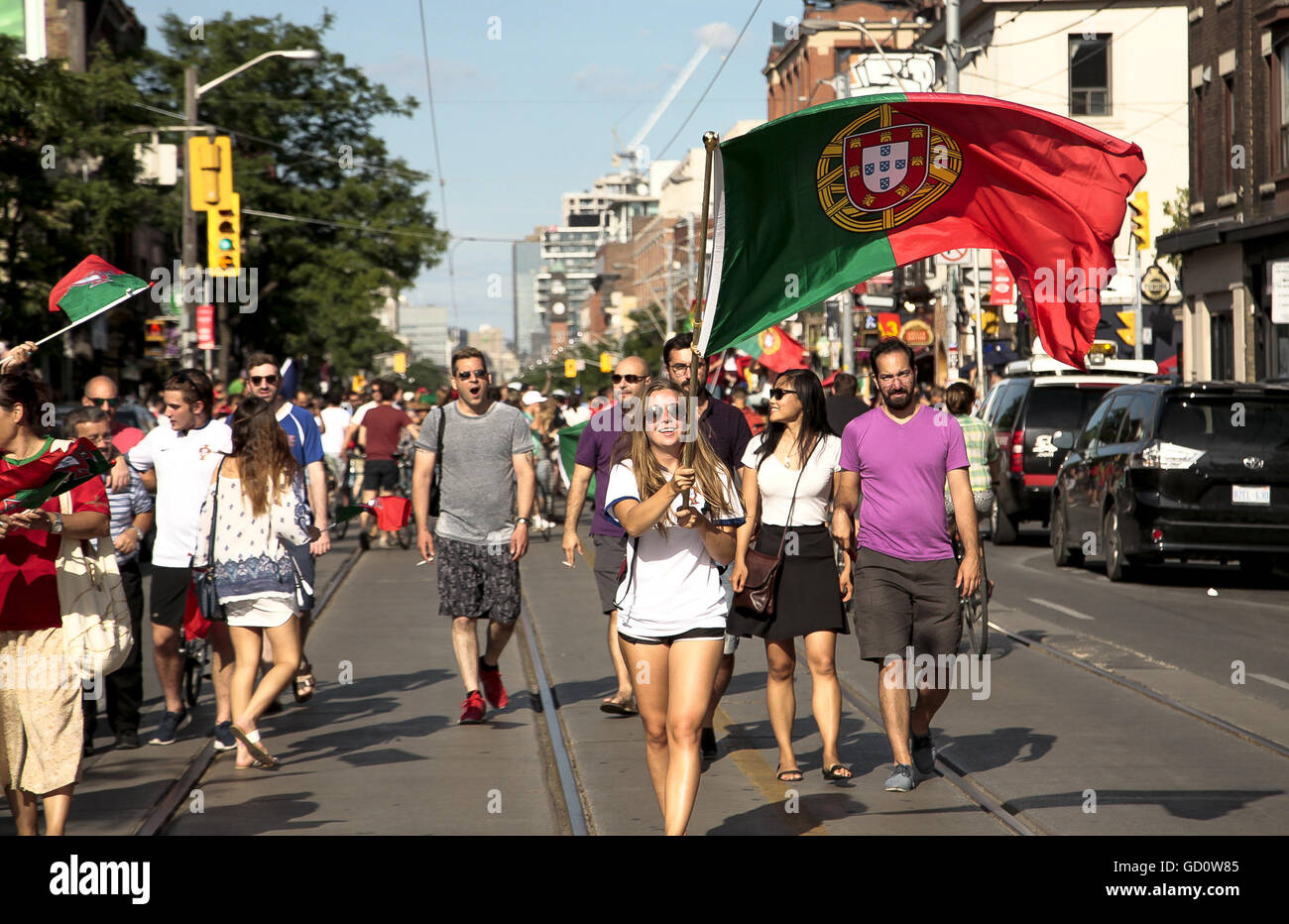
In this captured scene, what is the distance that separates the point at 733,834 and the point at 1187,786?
85.6 inches

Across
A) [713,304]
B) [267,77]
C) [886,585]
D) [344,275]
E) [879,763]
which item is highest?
[267,77]

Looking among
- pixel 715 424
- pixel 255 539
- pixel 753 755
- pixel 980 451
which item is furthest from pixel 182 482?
pixel 980 451

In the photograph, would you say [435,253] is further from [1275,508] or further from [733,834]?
[733,834]

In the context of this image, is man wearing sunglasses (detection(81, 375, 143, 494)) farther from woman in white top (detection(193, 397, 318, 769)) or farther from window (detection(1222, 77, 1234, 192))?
window (detection(1222, 77, 1234, 192))

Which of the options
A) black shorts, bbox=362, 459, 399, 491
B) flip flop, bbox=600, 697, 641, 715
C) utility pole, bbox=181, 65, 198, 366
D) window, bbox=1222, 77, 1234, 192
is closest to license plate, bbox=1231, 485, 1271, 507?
flip flop, bbox=600, 697, 641, 715

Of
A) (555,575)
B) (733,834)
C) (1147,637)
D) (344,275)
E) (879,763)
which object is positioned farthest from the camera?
(344,275)

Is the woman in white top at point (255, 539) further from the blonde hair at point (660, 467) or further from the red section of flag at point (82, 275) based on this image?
the blonde hair at point (660, 467)

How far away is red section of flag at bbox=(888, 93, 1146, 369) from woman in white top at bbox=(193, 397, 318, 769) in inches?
129

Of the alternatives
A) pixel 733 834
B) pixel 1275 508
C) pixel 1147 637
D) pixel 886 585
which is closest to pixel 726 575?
pixel 886 585

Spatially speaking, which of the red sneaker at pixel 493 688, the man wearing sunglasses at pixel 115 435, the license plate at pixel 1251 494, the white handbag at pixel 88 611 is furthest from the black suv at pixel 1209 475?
the white handbag at pixel 88 611

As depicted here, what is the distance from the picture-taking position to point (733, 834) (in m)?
6.84

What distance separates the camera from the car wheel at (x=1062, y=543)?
745 inches

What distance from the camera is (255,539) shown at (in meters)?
8.59

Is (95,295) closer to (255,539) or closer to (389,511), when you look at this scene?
(255,539)
